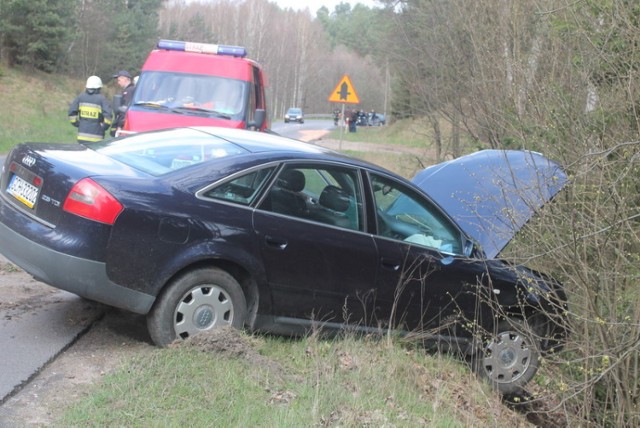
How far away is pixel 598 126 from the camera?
600 centimetres

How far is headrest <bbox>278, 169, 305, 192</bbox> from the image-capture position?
17.3 ft

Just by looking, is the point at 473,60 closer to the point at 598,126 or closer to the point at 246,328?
the point at 598,126

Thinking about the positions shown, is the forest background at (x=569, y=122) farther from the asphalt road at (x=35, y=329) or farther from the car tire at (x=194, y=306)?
the asphalt road at (x=35, y=329)

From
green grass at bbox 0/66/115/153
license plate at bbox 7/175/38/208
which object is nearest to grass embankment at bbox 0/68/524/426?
license plate at bbox 7/175/38/208

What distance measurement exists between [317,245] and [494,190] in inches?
89.9

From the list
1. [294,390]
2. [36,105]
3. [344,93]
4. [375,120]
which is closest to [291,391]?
[294,390]

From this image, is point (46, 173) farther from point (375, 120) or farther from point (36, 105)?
point (375, 120)

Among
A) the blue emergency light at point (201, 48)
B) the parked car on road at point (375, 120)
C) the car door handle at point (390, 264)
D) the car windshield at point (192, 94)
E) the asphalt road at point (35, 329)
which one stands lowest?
the parked car on road at point (375, 120)

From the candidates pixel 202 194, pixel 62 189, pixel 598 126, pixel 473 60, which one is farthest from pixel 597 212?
pixel 473 60

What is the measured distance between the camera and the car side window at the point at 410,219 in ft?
18.6

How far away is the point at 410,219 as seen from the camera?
5.90 metres

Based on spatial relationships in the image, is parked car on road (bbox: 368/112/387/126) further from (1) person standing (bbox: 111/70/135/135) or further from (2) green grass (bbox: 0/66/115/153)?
(1) person standing (bbox: 111/70/135/135)

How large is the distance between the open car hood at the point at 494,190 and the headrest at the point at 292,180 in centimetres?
136

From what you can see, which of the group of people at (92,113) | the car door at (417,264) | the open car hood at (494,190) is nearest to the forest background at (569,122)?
the open car hood at (494,190)
